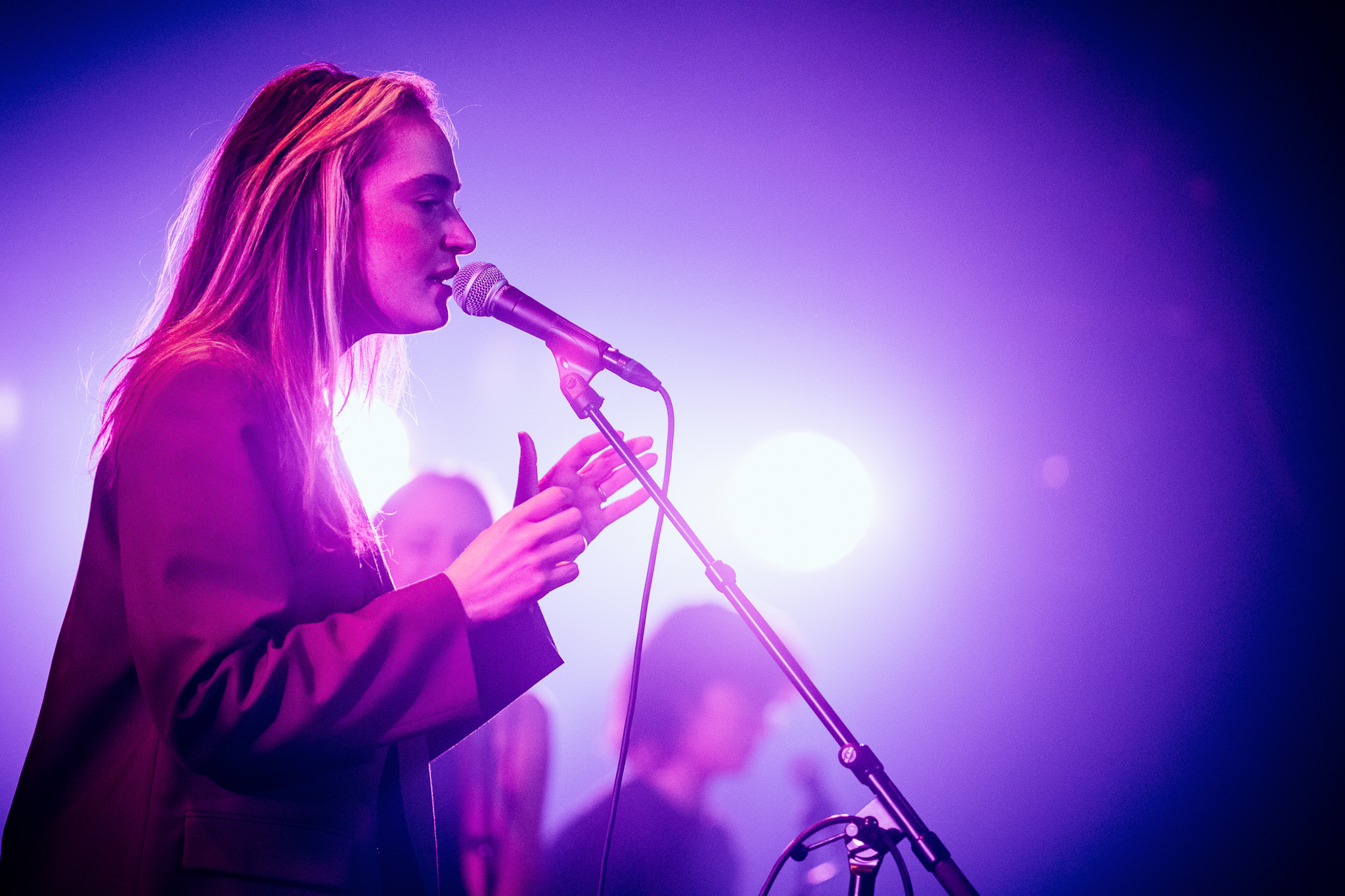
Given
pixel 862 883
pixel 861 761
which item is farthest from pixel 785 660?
pixel 862 883

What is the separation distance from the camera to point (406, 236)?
105 centimetres

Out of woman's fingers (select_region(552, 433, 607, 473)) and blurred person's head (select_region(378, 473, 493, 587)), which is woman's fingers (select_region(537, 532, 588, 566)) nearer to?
woman's fingers (select_region(552, 433, 607, 473))

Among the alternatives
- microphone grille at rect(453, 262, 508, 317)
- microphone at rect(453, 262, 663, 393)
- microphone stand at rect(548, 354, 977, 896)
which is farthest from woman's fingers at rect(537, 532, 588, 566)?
microphone grille at rect(453, 262, 508, 317)

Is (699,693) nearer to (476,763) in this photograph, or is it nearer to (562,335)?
(476,763)

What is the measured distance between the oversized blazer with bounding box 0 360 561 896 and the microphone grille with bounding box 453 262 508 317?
0.29 metres

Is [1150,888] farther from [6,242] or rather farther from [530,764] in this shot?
[6,242]

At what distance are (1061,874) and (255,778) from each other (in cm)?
185

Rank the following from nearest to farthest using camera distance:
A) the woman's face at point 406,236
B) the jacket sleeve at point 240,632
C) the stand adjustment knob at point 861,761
A: the jacket sleeve at point 240,632
the stand adjustment knob at point 861,761
the woman's face at point 406,236

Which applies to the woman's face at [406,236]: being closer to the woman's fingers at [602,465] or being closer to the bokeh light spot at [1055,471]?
the woman's fingers at [602,465]

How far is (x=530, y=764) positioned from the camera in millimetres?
1780

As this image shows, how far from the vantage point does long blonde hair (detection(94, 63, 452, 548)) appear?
854 mm

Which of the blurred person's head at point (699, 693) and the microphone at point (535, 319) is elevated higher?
the microphone at point (535, 319)

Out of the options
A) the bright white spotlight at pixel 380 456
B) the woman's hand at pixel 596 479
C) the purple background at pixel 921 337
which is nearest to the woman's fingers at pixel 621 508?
the woman's hand at pixel 596 479

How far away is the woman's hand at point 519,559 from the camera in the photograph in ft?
2.54
